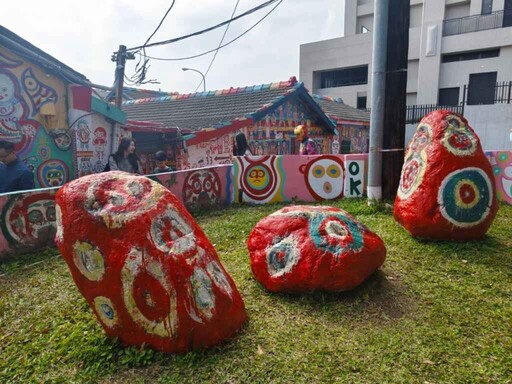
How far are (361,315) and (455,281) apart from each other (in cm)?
126

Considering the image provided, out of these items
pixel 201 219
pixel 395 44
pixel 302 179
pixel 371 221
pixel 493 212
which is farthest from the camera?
pixel 302 179

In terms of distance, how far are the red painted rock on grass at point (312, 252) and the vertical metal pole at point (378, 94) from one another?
2.73m

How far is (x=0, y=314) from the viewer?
3.56 m

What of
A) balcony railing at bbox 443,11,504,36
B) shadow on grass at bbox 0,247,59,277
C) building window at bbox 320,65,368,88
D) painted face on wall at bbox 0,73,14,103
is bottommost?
shadow on grass at bbox 0,247,59,277

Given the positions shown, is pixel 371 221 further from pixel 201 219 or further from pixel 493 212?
pixel 201 219

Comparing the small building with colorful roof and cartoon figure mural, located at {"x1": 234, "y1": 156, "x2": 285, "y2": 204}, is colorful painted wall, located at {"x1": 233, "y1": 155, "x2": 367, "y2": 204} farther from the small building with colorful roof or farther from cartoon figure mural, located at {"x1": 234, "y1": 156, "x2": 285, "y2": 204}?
the small building with colorful roof

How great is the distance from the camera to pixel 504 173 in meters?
7.71

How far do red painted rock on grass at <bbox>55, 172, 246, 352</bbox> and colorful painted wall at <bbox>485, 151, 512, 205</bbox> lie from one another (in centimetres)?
709

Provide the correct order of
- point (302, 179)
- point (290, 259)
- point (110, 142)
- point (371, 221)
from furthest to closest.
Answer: point (110, 142) < point (302, 179) < point (371, 221) < point (290, 259)

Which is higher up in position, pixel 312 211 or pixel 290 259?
pixel 312 211

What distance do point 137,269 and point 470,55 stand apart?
26.9m

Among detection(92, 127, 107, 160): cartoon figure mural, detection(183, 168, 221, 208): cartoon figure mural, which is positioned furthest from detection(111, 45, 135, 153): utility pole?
detection(183, 168, 221, 208): cartoon figure mural

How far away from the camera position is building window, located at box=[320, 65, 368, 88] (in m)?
29.8

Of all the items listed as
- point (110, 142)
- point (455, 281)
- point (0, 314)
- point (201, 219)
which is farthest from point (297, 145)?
point (0, 314)
